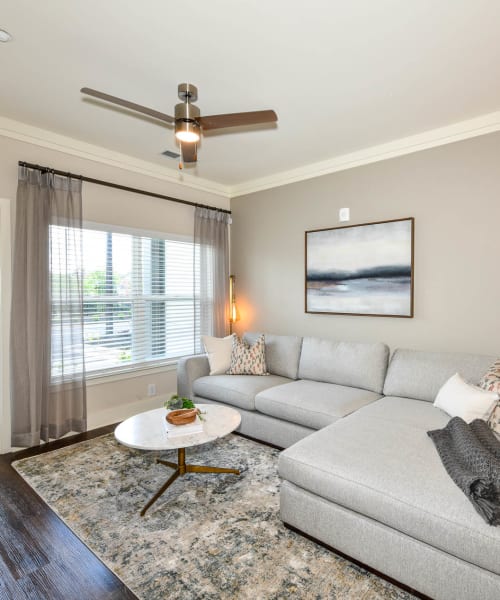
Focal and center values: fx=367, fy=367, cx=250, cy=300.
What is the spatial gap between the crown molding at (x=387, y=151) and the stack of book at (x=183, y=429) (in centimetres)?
298

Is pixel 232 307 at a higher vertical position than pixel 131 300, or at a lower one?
lower

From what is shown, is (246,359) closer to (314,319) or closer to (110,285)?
(314,319)

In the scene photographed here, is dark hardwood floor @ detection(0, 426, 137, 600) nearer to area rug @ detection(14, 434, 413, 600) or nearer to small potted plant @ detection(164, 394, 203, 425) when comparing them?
area rug @ detection(14, 434, 413, 600)

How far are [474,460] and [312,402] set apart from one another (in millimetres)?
1357

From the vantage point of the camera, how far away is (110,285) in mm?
3828

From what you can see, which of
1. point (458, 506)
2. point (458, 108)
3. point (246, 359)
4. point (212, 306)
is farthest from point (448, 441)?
point (212, 306)

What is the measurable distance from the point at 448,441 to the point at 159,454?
2197 mm

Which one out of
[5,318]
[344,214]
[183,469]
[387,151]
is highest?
[387,151]

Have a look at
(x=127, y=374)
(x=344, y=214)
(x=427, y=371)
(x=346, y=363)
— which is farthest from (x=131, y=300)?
(x=427, y=371)

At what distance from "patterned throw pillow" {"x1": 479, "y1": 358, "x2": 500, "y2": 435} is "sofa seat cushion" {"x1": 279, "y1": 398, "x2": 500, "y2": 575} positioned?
277 millimetres

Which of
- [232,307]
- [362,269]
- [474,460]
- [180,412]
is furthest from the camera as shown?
[232,307]

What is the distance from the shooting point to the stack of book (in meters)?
2.39

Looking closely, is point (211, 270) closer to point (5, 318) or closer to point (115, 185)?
point (115, 185)

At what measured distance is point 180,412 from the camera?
8.42 feet
